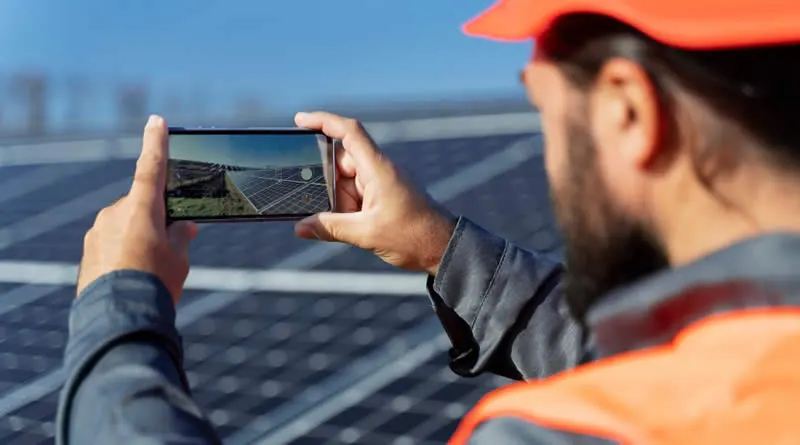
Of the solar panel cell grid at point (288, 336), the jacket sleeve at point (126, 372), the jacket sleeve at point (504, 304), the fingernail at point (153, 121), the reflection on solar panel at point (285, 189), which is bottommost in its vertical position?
the solar panel cell grid at point (288, 336)

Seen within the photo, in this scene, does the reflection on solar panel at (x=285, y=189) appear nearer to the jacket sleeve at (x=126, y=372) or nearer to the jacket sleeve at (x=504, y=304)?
the jacket sleeve at (x=504, y=304)

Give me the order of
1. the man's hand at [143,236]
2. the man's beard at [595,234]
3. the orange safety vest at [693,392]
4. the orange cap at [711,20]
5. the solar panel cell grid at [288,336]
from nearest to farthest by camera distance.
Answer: the orange safety vest at [693,392] < the orange cap at [711,20] < the man's beard at [595,234] < the man's hand at [143,236] < the solar panel cell grid at [288,336]

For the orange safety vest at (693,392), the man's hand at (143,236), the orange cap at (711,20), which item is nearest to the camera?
the orange safety vest at (693,392)

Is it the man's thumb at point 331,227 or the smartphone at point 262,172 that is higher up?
the smartphone at point 262,172

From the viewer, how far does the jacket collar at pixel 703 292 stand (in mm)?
715

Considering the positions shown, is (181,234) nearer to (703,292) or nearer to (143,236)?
(143,236)

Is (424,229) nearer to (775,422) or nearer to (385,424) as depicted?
(775,422)

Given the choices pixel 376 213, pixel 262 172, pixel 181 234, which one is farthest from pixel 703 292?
pixel 262 172

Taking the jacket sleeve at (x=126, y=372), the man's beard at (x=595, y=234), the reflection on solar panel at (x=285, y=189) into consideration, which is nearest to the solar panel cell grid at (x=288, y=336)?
the reflection on solar panel at (x=285, y=189)

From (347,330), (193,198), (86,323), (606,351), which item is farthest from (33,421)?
(606,351)

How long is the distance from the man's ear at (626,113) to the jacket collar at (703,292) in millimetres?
110

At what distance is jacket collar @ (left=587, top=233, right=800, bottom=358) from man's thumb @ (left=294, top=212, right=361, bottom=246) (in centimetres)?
Answer: 68

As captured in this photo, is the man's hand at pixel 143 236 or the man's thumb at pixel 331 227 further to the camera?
the man's thumb at pixel 331 227

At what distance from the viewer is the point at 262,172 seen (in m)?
1.48
